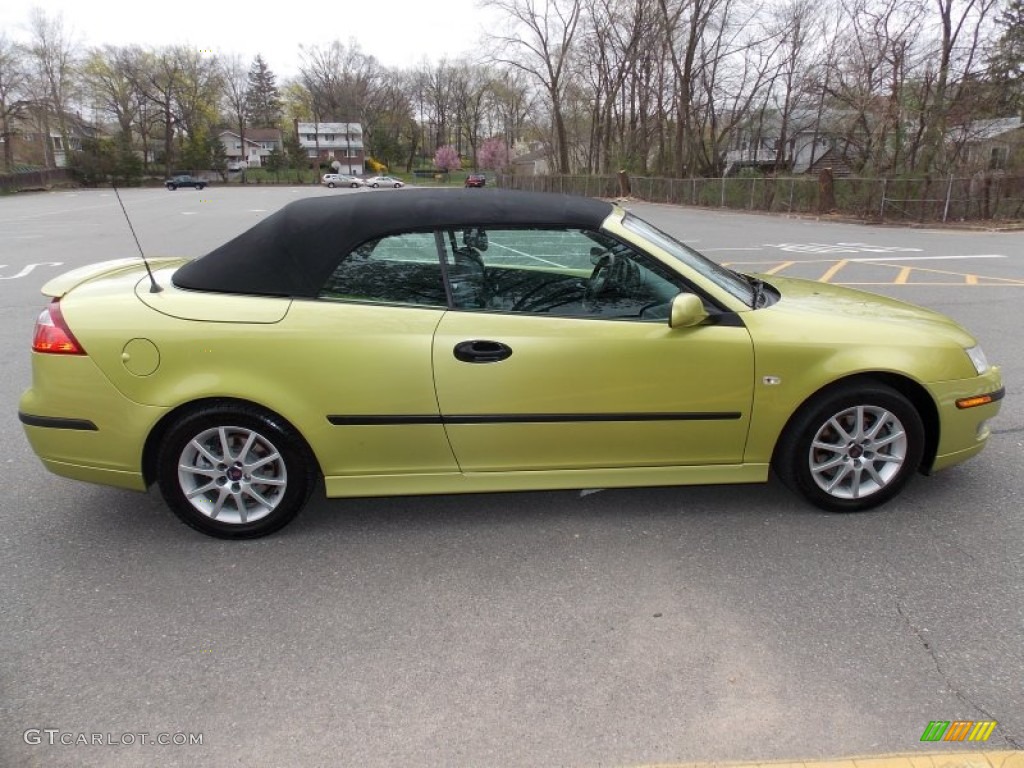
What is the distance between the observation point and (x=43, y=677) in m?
2.38

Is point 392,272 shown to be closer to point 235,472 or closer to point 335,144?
point 235,472

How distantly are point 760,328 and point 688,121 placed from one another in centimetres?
4215

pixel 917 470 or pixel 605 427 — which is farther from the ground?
pixel 605 427

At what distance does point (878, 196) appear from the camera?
79.6 ft

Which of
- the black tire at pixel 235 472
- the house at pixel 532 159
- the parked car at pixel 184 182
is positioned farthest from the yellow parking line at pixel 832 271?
the house at pixel 532 159

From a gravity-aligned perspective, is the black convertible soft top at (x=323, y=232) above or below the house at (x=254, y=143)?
below

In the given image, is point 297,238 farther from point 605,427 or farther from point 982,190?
point 982,190

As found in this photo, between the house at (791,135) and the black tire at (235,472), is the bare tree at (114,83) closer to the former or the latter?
the house at (791,135)

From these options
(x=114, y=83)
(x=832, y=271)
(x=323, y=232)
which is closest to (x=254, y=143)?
(x=114, y=83)

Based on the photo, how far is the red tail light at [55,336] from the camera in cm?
305

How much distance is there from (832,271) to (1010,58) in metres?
23.5

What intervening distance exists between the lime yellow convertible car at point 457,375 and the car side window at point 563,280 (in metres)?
0.01

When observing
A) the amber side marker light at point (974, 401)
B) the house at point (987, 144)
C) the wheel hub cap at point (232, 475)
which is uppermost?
the house at point (987, 144)

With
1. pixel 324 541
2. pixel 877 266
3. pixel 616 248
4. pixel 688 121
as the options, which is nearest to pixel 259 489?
pixel 324 541
